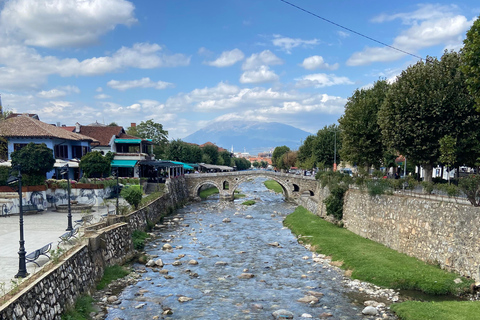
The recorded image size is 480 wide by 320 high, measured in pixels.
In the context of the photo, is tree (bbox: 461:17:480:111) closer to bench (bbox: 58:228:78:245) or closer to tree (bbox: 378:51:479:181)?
tree (bbox: 378:51:479:181)

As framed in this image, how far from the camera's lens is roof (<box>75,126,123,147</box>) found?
60.7 metres

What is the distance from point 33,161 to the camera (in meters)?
34.0

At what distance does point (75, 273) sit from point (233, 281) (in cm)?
898

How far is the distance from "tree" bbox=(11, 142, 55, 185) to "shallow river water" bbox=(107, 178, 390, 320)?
12.4 m

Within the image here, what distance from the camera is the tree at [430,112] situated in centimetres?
2553

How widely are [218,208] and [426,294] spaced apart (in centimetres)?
4114

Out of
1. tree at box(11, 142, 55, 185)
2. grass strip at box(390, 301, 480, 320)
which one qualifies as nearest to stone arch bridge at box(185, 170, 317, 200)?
tree at box(11, 142, 55, 185)

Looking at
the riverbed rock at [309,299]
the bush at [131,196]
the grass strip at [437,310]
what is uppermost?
the bush at [131,196]

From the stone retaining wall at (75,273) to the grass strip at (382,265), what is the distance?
48.5 feet

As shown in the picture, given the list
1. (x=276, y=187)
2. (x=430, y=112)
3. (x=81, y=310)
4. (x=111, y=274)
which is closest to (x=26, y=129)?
(x=111, y=274)

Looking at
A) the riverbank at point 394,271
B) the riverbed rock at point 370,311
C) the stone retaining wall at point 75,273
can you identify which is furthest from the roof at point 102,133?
the riverbed rock at point 370,311

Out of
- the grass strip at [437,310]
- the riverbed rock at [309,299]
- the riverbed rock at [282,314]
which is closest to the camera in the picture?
the grass strip at [437,310]

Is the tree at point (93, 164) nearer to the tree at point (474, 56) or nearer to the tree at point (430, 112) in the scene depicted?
the tree at point (430, 112)

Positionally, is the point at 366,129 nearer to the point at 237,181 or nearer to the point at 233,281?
the point at 233,281
